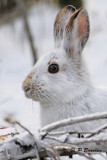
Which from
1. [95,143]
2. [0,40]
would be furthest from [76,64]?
[0,40]

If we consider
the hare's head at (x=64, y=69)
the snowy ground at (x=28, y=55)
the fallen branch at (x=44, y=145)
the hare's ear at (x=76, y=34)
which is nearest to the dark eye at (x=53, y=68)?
the hare's head at (x=64, y=69)

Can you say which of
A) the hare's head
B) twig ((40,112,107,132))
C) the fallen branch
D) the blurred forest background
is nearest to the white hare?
the hare's head

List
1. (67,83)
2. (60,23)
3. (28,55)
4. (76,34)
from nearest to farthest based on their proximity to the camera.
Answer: (67,83) → (76,34) → (60,23) → (28,55)

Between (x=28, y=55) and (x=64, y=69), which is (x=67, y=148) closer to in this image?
(x=64, y=69)

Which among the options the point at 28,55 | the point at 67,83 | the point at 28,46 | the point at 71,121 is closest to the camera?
the point at 71,121

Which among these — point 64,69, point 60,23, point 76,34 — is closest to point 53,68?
point 64,69

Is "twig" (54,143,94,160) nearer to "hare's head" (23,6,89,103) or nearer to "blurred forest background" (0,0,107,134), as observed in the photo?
"hare's head" (23,6,89,103)

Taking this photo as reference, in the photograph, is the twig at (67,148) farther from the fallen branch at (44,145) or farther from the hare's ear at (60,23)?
the hare's ear at (60,23)

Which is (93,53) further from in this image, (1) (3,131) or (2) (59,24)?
(1) (3,131)
